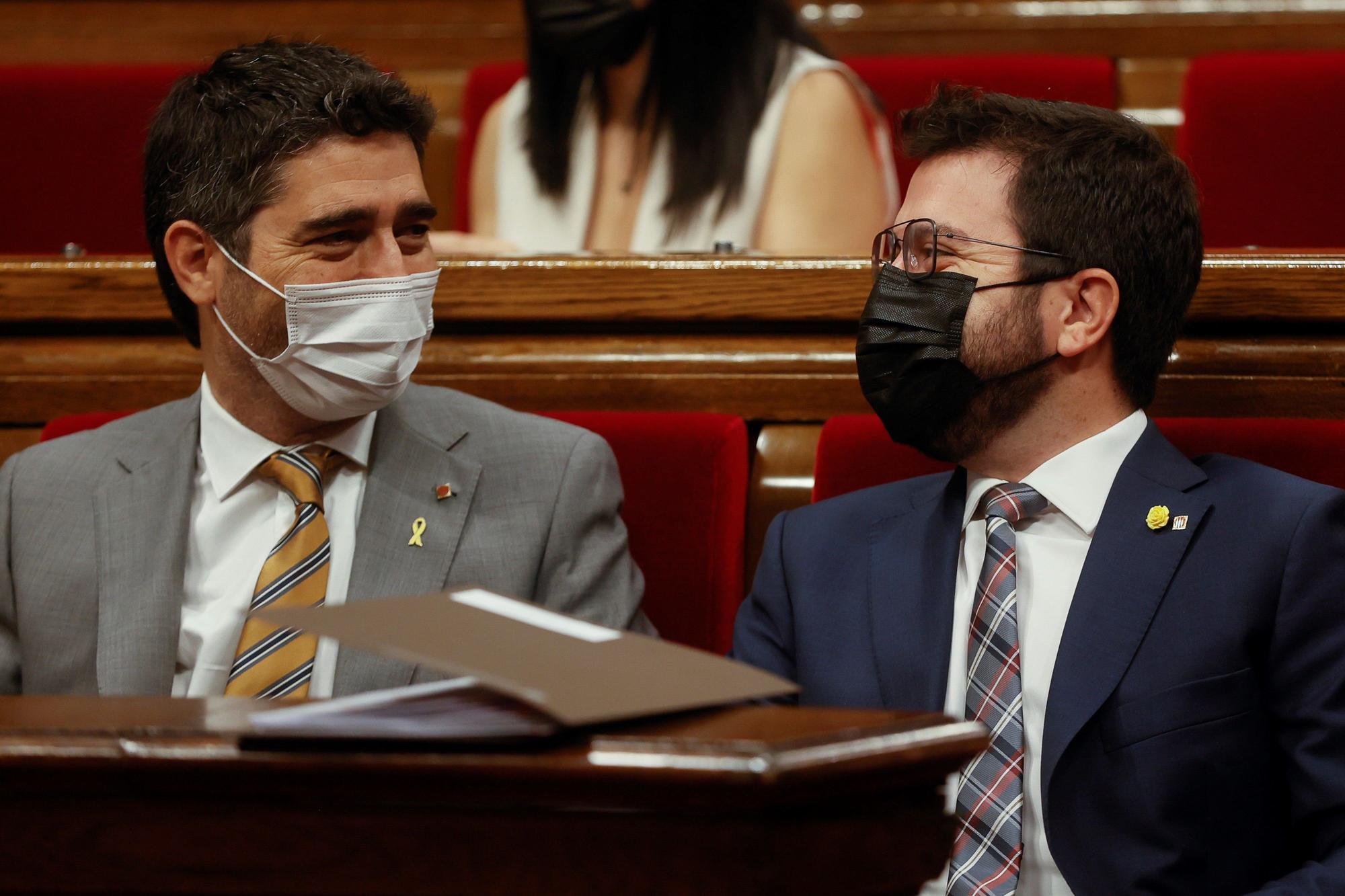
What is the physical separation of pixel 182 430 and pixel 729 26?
992mm

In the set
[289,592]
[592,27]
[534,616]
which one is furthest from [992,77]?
[534,616]

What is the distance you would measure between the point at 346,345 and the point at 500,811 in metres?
0.71

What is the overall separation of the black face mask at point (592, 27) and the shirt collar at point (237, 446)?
0.85 meters

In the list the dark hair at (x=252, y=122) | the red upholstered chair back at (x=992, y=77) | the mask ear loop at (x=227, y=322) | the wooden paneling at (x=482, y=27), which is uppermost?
the wooden paneling at (x=482, y=27)

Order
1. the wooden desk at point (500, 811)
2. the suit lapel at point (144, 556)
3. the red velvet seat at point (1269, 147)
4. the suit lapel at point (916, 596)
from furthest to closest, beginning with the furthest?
the red velvet seat at point (1269, 147)
the suit lapel at point (144, 556)
the suit lapel at point (916, 596)
the wooden desk at point (500, 811)

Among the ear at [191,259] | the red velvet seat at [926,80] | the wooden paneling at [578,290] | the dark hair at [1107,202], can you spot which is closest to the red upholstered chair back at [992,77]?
the red velvet seat at [926,80]

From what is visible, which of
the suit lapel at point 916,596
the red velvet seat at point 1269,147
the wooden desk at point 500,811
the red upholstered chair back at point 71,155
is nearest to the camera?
the wooden desk at point 500,811

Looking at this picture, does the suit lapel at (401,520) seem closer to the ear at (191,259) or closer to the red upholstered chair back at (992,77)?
the ear at (191,259)

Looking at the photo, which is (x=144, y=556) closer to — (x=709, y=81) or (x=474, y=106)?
(x=709, y=81)

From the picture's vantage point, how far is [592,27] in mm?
1950

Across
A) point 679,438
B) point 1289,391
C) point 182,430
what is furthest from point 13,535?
point 1289,391

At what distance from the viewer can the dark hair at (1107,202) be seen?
1156mm

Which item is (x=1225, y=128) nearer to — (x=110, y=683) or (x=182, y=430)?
(x=182, y=430)

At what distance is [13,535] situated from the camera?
126 cm
